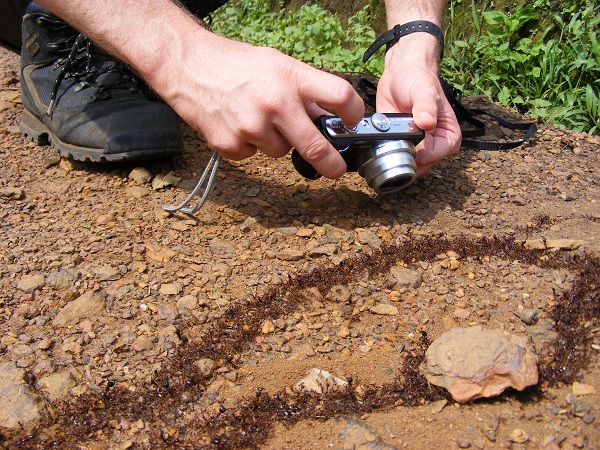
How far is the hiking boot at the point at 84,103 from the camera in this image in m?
2.66

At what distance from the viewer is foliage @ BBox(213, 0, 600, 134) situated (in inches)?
137

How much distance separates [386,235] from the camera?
2.41 m

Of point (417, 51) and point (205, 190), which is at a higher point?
point (417, 51)

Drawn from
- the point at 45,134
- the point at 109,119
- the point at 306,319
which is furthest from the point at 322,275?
the point at 45,134

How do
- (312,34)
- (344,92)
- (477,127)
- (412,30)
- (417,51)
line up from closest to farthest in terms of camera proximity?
1. (344,92)
2. (417,51)
3. (412,30)
4. (477,127)
5. (312,34)

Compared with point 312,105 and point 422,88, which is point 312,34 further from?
point 312,105

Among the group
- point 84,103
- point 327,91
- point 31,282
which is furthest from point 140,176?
point 327,91

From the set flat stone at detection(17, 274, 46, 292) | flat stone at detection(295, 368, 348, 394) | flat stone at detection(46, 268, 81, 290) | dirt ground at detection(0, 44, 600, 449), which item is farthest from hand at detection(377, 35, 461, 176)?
flat stone at detection(17, 274, 46, 292)

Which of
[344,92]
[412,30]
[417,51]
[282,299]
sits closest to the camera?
[344,92]

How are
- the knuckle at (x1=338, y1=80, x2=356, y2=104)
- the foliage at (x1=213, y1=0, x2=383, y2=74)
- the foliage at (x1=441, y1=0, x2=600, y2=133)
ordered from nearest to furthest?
the knuckle at (x1=338, y1=80, x2=356, y2=104) → the foliage at (x1=441, y1=0, x2=600, y2=133) → the foliage at (x1=213, y1=0, x2=383, y2=74)

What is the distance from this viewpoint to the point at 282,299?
2.13 metres

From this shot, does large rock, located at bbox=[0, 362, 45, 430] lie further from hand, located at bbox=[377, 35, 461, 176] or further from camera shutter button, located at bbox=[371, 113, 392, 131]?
hand, located at bbox=[377, 35, 461, 176]

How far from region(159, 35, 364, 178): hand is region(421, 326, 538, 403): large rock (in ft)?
2.48

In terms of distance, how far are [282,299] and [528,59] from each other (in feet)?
7.64
